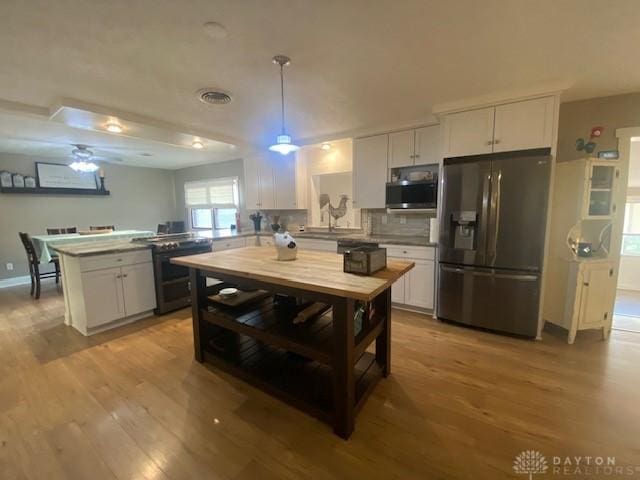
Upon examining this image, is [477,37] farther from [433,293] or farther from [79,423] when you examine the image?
[79,423]

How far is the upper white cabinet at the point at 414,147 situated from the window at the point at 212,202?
3.57m

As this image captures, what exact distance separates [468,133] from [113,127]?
4.00m

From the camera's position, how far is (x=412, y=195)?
11.0 feet

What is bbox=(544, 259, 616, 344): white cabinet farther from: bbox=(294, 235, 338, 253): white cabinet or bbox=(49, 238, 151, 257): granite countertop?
bbox=(49, 238, 151, 257): granite countertop

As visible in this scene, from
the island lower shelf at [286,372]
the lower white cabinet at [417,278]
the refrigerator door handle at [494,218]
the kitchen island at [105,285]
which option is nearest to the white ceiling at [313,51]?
the refrigerator door handle at [494,218]

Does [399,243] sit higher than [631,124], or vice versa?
[631,124]

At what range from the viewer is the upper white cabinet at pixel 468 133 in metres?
2.72

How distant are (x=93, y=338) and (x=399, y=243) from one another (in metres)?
3.50

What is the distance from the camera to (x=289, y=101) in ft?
8.96

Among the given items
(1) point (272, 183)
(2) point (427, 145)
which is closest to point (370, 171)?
(2) point (427, 145)

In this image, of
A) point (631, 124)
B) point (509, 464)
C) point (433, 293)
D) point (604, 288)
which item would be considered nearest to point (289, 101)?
point (433, 293)

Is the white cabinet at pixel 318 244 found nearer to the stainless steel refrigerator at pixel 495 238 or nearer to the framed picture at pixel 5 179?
the stainless steel refrigerator at pixel 495 238

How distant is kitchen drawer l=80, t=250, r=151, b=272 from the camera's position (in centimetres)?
279

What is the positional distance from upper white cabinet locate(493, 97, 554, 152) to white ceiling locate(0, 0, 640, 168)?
199 millimetres
